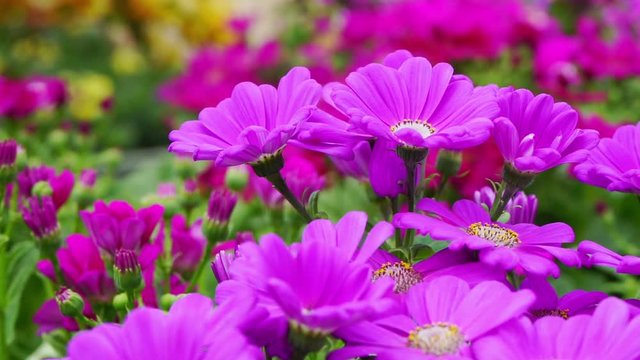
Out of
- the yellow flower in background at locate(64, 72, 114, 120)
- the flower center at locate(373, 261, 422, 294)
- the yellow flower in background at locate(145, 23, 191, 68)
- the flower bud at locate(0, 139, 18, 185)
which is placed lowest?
the yellow flower in background at locate(145, 23, 191, 68)

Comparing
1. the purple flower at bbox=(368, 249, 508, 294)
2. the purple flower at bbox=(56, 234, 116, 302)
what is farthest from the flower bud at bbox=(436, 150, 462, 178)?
the purple flower at bbox=(56, 234, 116, 302)

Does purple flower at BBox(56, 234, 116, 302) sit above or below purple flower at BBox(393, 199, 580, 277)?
below

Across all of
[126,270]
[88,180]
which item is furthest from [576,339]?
[88,180]

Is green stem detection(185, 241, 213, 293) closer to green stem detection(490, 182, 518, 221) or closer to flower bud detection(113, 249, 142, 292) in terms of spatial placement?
flower bud detection(113, 249, 142, 292)

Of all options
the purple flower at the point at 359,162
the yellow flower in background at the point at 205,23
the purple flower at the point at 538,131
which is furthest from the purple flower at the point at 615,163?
the yellow flower in background at the point at 205,23

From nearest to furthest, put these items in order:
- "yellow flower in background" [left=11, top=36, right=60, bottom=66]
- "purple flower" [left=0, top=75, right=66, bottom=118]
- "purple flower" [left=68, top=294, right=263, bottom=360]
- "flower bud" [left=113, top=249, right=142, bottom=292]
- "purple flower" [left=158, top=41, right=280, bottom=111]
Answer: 1. "purple flower" [left=68, top=294, right=263, bottom=360]
2. "flower bud" [left=113, top=249, right=142, bottom=292]
3. "purple flower" [left=0, top=75, right=66, bottom=118]
4. "purple flower" [left=158, top=41, right=280, bottom=111]
5. "yellow flower in background" [left=11, top=36, right=60, bottom=66]
